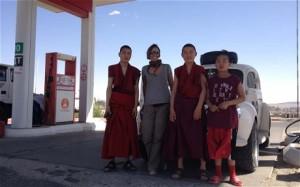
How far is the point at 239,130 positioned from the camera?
230 inches

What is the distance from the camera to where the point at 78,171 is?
20.3 ft

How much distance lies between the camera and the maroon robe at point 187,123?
18.9 ft

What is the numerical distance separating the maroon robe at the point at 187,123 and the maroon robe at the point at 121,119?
711mm

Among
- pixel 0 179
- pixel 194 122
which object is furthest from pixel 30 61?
pixel 194 122

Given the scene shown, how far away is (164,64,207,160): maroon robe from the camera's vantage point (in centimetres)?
576

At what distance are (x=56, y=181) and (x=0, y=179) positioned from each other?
30.6 inches

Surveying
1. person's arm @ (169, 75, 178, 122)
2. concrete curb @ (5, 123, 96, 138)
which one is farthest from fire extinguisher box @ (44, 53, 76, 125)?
person's arm @ (169, 75, 178, 122)

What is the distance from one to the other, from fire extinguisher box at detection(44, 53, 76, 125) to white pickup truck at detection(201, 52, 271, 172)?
5.47 meters

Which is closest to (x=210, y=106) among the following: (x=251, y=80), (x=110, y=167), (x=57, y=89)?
(x=110, y=167)

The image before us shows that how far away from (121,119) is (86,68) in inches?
291

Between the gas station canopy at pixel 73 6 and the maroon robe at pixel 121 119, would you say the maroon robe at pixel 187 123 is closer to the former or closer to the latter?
the maroon robe at pixel 121 119

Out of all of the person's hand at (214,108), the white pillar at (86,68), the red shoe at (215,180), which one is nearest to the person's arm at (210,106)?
the person's hand at (214,108)

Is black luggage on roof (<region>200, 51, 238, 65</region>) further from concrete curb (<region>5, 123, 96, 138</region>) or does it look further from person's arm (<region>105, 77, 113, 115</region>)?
concrete curb (<region>5, 123, 96, 138</region>)

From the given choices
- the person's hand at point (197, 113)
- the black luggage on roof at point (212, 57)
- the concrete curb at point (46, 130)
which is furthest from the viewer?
the concrete curb at point (46, 130)
